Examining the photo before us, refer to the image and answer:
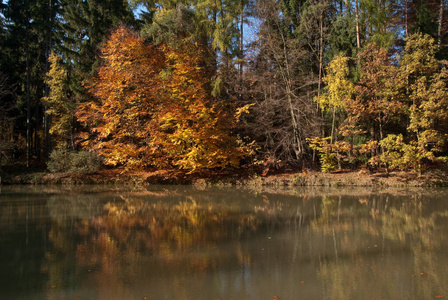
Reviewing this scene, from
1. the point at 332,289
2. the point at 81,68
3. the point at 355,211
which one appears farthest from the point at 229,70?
the point at 332,289

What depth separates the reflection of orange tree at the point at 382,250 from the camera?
475 cm

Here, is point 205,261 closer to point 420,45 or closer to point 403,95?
point 403,95

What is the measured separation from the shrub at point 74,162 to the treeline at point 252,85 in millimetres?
590

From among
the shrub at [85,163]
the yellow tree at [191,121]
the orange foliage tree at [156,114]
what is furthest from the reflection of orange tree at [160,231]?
the shrub at [85,163]

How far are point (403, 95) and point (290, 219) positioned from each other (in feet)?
43.9

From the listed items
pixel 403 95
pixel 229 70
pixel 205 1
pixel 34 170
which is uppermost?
pixel 205 1

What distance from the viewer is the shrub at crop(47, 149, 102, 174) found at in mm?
20219

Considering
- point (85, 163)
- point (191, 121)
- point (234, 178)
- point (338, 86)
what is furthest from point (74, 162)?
point (338, 86)

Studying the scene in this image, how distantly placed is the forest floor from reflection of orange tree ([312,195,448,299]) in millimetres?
6937

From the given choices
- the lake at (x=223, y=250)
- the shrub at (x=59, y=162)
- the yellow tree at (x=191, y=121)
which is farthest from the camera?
the shrub at (x=59, y=162)

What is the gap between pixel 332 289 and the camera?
15.5 feet

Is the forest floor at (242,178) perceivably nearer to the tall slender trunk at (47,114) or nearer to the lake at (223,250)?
the tall slender trunk at (47,114)

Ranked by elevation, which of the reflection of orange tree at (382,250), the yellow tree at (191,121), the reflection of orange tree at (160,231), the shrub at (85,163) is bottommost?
the reflection of orange tree at (382,250)

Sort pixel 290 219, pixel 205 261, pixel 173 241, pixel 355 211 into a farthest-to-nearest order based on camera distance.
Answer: pixel 355 211, pixel 290 219, pixel 173 241, pixel 205 261
